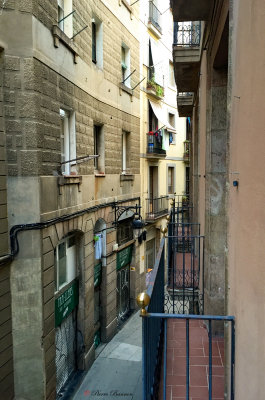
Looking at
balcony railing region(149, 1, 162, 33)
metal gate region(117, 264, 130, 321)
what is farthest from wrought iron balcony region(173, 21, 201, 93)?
balcony railing region(149, 1, 162, 33)

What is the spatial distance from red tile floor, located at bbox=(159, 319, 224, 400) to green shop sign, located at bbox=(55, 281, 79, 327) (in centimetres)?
384

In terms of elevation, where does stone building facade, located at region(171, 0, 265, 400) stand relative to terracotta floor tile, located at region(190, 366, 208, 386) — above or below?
above

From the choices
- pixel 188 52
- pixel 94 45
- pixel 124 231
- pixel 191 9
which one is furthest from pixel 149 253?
pixel 191 9

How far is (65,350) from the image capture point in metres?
10.0

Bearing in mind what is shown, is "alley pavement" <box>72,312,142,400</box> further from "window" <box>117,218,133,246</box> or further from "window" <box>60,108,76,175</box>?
"window" <box>60,108,76,175</box>

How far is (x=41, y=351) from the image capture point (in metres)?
8.03

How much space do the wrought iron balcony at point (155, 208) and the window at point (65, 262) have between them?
9.27 m

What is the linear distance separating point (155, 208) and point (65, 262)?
11.3 metres

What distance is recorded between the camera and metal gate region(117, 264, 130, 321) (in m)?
15.0

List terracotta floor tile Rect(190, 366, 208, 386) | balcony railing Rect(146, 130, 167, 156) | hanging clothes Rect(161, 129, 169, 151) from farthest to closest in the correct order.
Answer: hanging clothes Rect(161, 129, 169, 151)
balcony railing Rect(146, 130, 167, 156)
terracotta floor tile Rect(190, 366, 208, 386)

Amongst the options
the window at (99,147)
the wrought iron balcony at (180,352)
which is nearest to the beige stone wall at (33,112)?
the window at (99,147)

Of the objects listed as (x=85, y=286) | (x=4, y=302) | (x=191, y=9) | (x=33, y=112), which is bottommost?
(x=85, y=286)

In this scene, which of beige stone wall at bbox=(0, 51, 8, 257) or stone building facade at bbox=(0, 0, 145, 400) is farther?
stone building facade at bbox=(0, 0, 145, 400)

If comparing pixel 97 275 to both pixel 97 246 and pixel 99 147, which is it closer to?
pixel 97 246
